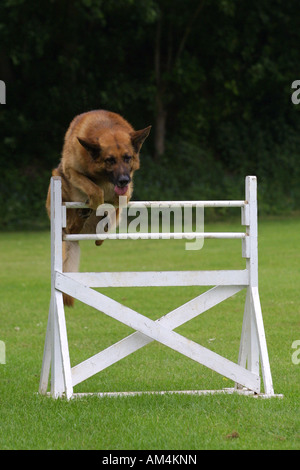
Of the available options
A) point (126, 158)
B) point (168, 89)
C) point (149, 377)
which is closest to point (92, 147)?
point (126, 158)

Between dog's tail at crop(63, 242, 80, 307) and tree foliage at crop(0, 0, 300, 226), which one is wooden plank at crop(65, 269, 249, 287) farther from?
tree foliage at crop(0, 0, 300, 226)

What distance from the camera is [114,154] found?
6121 mm

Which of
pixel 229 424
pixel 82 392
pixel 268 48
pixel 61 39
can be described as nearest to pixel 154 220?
pixel 61 39

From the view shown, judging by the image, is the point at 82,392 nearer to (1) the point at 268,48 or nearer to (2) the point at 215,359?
(2) the point at 215,359

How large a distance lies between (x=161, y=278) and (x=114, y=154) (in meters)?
1.04

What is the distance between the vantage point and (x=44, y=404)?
5691mm

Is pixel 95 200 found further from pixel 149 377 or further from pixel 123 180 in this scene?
pixel 149 377

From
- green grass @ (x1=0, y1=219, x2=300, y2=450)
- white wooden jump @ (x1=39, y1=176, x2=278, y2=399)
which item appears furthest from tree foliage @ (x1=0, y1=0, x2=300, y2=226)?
white wooden jump @ (x1=39, y1=176, x2=278, y2=399)

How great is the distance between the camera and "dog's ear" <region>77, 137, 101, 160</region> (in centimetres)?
610

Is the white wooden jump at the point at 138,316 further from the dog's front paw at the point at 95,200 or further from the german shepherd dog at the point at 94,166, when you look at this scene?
the german shepherd dog at the point at 94,166

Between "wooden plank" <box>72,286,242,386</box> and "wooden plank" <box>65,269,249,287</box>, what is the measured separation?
10 cm

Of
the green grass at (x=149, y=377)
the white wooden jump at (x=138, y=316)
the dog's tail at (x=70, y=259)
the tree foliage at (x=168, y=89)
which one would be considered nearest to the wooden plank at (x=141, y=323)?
the white wooden jump at (x=138, y=316)
